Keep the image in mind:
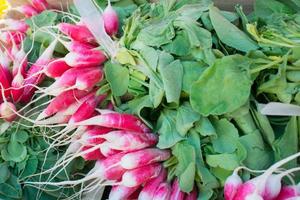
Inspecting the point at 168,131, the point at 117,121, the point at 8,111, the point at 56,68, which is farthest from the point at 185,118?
the point at 8,111

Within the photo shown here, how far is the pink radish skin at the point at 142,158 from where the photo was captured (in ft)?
3.82

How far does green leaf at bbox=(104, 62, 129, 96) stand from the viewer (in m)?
1.23

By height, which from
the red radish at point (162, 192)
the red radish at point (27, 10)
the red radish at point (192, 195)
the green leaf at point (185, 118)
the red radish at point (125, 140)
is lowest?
the red radish at point (192, 195)

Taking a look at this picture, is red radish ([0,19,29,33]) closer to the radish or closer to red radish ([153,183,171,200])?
red radish ([153,183,171,200])

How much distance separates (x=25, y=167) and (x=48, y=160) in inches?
2.4

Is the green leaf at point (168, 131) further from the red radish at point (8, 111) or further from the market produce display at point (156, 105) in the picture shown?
the red radish at point (8, 111)

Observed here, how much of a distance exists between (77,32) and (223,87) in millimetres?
416

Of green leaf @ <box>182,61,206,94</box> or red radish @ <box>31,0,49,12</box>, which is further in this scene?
red radish @ <box>31,0,49,12</box>

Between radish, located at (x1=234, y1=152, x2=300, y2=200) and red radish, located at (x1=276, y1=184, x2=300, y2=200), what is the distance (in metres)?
0.01

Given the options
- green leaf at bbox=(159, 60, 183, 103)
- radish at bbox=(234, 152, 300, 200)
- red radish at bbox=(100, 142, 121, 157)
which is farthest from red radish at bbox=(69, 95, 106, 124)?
radish at bbox=(234, 152, 300, 200)

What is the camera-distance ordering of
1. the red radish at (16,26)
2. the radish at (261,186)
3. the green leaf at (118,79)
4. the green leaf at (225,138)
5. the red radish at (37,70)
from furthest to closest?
1. the red radish at (16,26)
2. the red radish at (37,70)
3. the green leaf at (118,79)
4. the green leaf at (225,138)
5. the radish at (261,186)

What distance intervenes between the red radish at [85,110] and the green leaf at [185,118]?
0.24m

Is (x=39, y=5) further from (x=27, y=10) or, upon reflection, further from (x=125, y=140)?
(x=125, y=140)

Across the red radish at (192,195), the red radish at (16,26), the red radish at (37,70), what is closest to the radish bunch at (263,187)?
the red radish at (192,195)
